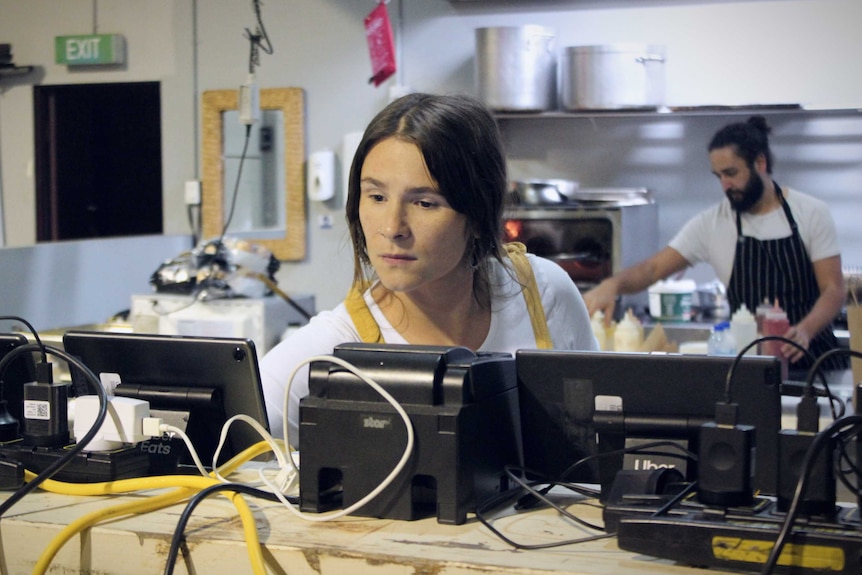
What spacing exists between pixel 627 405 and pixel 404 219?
50 centimetres

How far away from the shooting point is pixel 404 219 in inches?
59.9

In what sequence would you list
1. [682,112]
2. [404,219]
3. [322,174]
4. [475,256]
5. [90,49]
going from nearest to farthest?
[404,219] < [475,256] < [682,112] < [322,174] < [90,49]

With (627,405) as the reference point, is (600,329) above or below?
below

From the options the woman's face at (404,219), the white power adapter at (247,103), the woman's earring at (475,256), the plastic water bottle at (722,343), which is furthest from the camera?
the white power adapter at (247,103)

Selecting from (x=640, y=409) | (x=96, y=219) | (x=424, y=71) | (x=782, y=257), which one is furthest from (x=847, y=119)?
(x=96, y=219)

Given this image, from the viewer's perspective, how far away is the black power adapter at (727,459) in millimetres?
994

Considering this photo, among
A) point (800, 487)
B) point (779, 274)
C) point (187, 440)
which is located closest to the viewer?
point (800, 487)

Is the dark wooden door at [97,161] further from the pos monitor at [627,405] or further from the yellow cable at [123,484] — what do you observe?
the pos monitor at [627,405]

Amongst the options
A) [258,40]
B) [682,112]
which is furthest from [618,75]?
[258,40]

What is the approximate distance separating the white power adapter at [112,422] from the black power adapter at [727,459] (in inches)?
28.6

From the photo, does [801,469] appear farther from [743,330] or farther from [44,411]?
[743,330]

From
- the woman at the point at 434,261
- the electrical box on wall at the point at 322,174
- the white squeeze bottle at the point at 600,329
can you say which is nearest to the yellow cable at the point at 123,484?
the woman at the point at 434,261

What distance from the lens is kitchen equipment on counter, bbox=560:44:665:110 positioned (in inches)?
166

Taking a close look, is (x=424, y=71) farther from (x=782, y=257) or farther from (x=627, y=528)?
(x=627, y=528)
